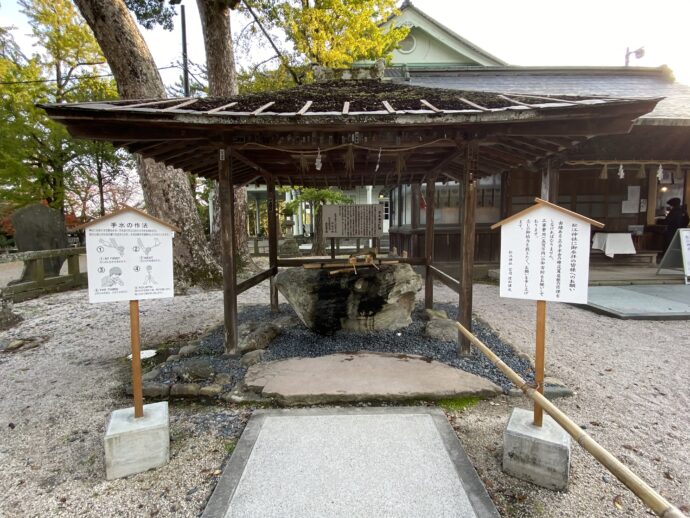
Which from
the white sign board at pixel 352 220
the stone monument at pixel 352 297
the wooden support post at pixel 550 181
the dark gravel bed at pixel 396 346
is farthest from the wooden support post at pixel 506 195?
the stone monument at pixel 352 297

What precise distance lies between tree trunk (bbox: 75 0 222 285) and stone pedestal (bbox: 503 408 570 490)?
733 centimetres

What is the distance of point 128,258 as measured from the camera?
2.35 meters

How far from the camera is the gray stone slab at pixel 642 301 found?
564 cm

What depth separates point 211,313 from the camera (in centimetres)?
630

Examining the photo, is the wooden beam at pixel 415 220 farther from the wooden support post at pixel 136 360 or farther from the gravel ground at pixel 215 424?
the wooden support post at pixel 136 360

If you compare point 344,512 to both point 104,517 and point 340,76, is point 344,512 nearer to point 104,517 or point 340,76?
point 104,517

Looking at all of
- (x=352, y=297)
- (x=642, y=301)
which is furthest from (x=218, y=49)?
(x=642, y=301)

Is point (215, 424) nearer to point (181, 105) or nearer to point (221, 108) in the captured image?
point (221, 108)

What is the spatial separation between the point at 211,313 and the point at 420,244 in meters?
5.36

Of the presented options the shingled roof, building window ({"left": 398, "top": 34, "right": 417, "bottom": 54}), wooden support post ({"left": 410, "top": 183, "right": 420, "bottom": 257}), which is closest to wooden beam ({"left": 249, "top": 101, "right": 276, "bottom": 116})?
wooden support post ({"left": 410, "top": 183, "right": 420, "bottom": 257})

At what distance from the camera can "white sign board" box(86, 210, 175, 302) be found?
2.28 meters

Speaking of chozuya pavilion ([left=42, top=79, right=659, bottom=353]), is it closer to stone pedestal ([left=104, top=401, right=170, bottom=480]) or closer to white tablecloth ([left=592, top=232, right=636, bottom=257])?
stone pedestal ([left=104, top=401, right=170, bottom=480])

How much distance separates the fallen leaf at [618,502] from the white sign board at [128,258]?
3111 millimetres

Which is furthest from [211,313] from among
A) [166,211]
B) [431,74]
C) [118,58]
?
[431,74]
